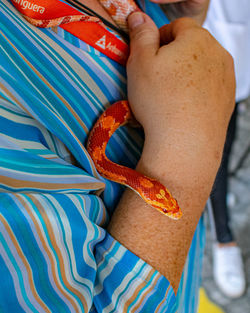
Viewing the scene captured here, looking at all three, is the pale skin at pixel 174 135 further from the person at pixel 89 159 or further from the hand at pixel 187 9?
the hand at pixel 187 9

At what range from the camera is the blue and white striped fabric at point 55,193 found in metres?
0.34

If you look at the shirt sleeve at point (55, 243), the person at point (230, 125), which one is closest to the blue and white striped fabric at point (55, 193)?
the shirt sleeve at point (55, 243)

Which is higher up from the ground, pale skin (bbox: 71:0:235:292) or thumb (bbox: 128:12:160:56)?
thumb (bbox: 128:12:160:56)

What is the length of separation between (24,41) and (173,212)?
35 cm

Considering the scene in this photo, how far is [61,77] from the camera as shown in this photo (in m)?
0.47

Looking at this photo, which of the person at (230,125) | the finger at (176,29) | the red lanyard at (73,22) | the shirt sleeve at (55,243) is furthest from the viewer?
the person at (230,125)

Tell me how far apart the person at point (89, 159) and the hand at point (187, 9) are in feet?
0.57

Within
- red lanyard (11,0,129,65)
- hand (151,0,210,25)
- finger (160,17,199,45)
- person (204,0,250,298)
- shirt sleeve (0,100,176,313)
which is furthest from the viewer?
person (204,0,250,298)

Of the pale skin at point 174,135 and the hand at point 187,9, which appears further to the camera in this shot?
the hand at point 187,9

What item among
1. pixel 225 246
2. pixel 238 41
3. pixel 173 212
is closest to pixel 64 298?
pixel 173 212

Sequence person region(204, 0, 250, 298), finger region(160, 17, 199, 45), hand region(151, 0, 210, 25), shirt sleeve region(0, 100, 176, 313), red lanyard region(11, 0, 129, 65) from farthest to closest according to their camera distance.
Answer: person region(204, 0, 250, 298), hand region(151, 0, 210, 25), finger region(160, 17, 199, 45), red lanyard region(11, 0, 129, 65), shirt sleeve region(0, 100, 176, 313)

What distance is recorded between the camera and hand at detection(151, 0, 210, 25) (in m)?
0.74

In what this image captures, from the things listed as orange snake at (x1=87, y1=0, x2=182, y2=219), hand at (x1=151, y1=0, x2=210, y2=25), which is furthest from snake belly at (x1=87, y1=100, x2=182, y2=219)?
hand at (x1=151, y1=0, x2=210, y2=25)

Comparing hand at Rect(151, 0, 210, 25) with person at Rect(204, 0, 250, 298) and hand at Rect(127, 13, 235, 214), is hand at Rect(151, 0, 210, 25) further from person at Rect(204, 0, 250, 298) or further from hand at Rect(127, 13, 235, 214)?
person at Rect(204, 0, 250, 298)
